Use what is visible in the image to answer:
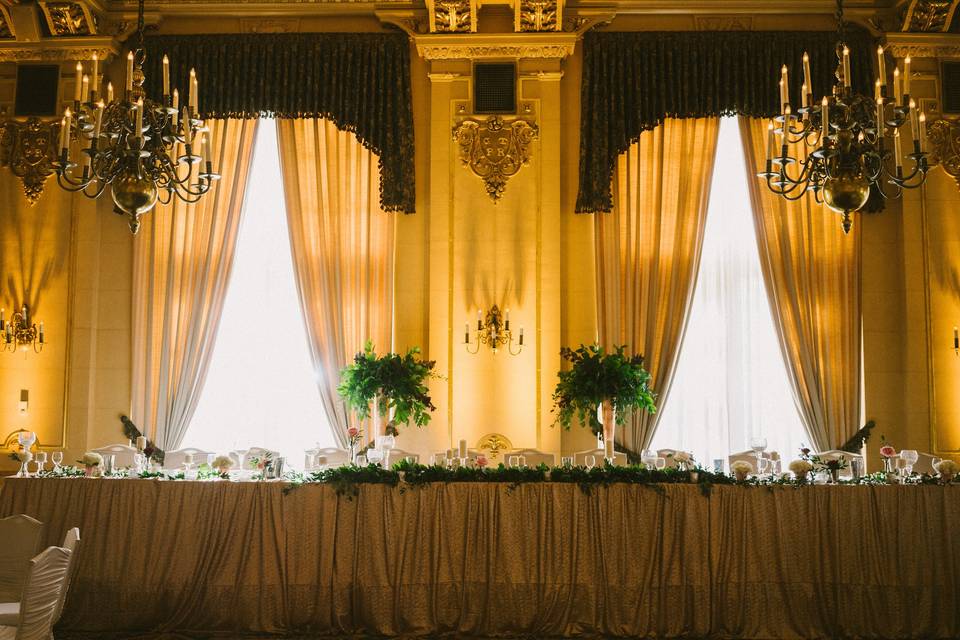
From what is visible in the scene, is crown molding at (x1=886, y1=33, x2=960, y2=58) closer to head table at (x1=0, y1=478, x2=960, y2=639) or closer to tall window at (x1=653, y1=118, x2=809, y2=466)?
tall window at (x1=653, y1=118, x2=809, y2=466)

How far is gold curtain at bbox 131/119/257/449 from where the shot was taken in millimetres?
9359

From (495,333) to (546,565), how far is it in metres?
3.59

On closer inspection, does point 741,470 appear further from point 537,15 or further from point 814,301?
point 537,15

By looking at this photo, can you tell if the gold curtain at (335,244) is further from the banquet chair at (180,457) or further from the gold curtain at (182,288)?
the banquet chair at (180,457)

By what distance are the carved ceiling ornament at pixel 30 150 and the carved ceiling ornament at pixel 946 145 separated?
9129mm

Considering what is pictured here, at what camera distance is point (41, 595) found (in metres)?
4.29

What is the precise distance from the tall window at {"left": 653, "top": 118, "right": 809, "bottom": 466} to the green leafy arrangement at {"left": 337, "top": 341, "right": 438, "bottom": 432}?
9.03 ft

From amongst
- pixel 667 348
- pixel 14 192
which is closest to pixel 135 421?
pixel 14 192

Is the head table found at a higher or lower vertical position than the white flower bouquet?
lower

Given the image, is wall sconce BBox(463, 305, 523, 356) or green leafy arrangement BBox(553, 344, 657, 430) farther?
wall sconce BBox(463, 305, 523, 356)

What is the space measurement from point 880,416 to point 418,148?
5554 mm

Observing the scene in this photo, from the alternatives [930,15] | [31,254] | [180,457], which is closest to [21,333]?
[31,254]

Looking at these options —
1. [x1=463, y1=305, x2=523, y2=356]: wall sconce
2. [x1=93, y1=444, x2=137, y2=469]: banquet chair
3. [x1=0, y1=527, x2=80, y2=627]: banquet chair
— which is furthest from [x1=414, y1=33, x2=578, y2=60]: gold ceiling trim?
[x1=0, y1=527, x2=80, y2=627]: banquet chair

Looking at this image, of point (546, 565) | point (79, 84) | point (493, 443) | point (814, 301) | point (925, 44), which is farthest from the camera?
point (814, 301)
